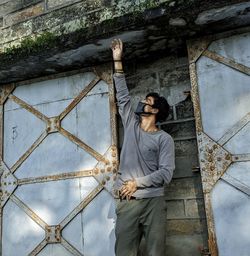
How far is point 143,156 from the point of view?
3520 mm

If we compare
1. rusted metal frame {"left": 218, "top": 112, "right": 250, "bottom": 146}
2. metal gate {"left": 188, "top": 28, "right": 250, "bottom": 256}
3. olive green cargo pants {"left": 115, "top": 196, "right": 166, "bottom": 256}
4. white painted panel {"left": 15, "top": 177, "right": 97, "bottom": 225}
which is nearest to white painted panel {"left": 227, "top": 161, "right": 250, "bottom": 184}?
metal gate {"left": 188, "top": 28, "right": 250, "bottom": 256}

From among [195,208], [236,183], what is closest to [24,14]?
[195,208]

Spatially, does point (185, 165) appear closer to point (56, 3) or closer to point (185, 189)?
point (185, 189)

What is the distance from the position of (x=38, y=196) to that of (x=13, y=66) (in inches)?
61.9

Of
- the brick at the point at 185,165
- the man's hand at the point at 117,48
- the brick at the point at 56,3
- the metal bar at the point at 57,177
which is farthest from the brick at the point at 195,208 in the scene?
the brick at the point at 56,3

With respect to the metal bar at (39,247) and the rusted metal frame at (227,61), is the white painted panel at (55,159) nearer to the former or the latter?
the metal bar at (39,247)

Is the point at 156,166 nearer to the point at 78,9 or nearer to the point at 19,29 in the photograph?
the point at 78,9

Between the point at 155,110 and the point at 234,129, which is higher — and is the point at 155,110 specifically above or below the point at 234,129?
above

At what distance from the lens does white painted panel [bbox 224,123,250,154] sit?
3619 mm

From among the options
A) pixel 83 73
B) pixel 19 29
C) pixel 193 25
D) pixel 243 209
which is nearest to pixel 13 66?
pixel 19 29

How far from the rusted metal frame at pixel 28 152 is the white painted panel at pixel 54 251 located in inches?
41.6

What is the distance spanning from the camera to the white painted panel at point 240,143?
3619mm

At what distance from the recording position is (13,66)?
448cm

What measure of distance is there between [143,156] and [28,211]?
5.76 feet
